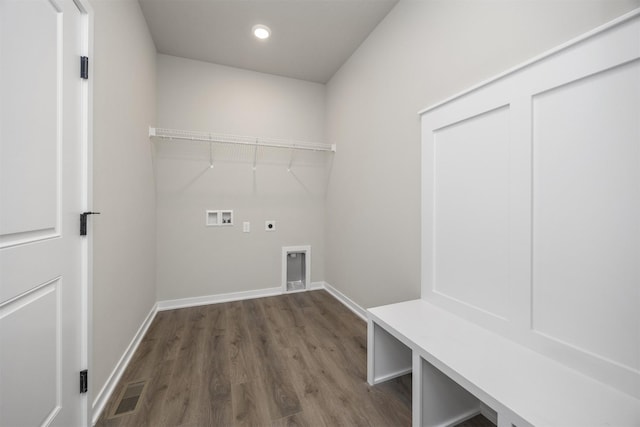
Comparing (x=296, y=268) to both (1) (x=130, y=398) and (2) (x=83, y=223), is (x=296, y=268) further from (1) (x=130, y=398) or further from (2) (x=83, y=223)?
(2) (x=83, y=223)

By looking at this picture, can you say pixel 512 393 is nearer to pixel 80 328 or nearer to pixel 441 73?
pixel 441 73

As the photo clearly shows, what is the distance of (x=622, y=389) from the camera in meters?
0.88

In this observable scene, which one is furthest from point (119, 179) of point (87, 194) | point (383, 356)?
point (383, 356)

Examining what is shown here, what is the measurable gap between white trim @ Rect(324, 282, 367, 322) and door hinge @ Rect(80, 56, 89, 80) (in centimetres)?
259

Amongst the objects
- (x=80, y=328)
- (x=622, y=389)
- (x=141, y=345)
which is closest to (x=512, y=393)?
(x=622, y=389)

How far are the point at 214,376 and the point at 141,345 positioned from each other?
81 cm

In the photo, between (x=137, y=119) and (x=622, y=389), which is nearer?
(x=622, y=389)

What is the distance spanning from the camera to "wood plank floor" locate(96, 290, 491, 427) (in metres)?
1.35

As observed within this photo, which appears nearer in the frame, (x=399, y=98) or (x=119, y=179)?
(x=119, y=179)

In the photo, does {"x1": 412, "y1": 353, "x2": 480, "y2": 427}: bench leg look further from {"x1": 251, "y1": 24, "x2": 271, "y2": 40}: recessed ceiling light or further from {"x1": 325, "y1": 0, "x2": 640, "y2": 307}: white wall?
{"x1": 251, "y1": 24, "x2": 271, "y2": 40}: recessed ceiling light

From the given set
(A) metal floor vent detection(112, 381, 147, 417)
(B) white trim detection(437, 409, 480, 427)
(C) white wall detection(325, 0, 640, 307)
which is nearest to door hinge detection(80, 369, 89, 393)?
(A) metal floor vent detection(112, 381, 147, 417)

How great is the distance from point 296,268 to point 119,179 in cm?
219

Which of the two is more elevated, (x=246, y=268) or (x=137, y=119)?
(x=137, y=119)

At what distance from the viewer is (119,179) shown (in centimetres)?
164
